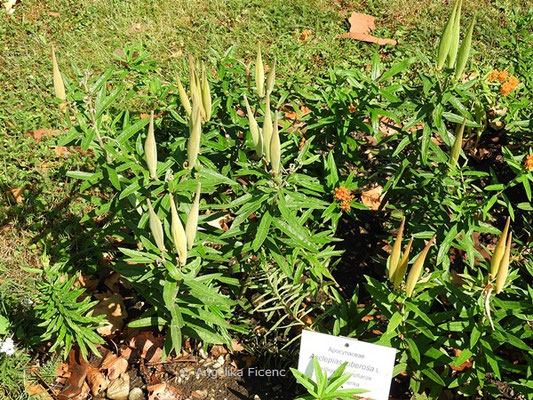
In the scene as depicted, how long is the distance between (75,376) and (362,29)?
4240 millimetres

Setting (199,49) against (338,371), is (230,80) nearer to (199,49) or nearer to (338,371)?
(338,371)

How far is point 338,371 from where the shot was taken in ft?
8.35

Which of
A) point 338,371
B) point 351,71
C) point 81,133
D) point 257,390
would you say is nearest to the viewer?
point 338,371

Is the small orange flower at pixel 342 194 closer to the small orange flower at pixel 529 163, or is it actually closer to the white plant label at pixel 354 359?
the white plant label at pixel 354 359

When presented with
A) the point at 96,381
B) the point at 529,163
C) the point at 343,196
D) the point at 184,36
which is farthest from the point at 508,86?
the point at 184,36

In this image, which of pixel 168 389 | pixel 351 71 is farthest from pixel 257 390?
pixel 351 71

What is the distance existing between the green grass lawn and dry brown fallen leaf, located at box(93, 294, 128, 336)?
144 cm

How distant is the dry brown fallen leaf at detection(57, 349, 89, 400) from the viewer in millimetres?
3181

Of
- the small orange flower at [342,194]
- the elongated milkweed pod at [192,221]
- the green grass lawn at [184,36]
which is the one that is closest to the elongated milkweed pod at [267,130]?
the elongated milkweed pod at [192,221]

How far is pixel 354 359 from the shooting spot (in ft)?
8.58

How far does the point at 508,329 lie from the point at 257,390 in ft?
4.48

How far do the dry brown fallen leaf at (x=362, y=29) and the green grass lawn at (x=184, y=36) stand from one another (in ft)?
0.26

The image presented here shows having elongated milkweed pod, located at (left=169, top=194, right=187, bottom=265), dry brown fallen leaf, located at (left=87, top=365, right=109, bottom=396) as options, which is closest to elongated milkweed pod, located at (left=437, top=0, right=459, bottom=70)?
elongated milkweed pod, located at (left=169, top=194, right=187, bottom=265)

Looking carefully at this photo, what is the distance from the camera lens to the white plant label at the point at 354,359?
102 inches
